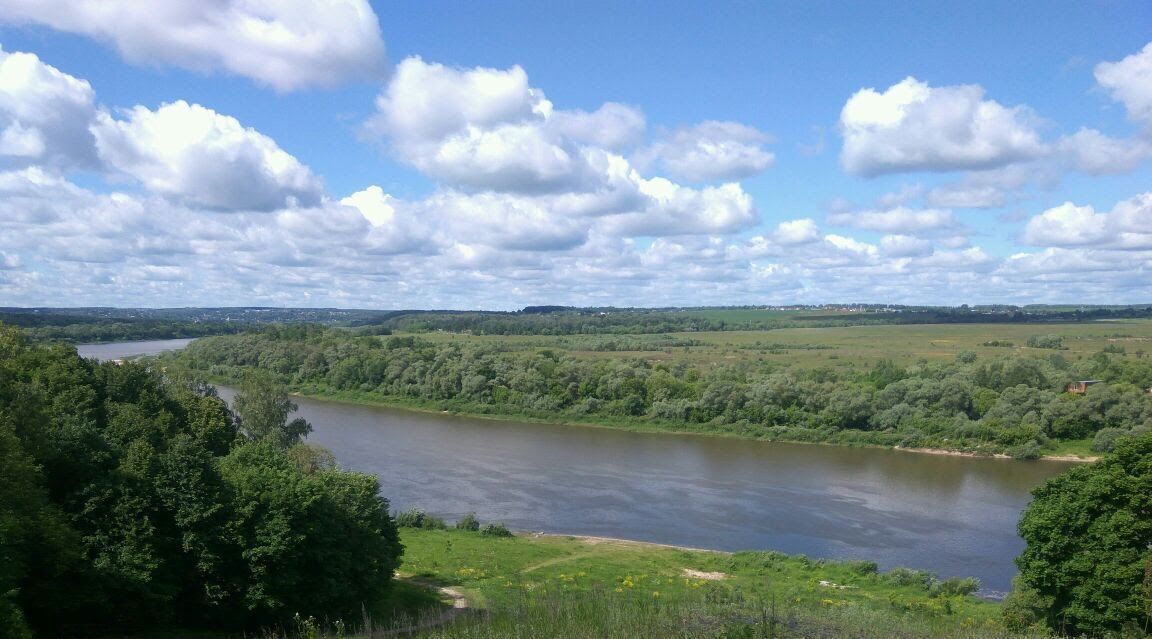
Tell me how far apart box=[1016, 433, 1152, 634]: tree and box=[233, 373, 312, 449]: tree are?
30.1m

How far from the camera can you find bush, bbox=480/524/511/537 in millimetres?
30203

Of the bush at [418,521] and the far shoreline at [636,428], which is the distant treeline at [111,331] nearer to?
the far shoreline at [636,428]

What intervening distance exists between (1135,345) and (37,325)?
5476 inches

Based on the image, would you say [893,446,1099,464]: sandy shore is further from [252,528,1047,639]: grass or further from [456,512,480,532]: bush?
[456,512,480,532]: bush

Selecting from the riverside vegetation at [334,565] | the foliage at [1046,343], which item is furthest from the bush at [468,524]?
the foliage at [1046,343]

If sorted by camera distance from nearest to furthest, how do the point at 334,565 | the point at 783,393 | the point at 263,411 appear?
the point at 334,565 → the point at 263,411 → the point at 783,393

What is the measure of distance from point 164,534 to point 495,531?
15.1 meters

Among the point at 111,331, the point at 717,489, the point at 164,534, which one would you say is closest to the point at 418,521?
the point at 164,534

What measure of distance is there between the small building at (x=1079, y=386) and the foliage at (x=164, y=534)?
53.4m

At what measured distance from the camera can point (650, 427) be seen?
194ft

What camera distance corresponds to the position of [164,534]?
16.8 m

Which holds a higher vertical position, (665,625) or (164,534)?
(164,534)

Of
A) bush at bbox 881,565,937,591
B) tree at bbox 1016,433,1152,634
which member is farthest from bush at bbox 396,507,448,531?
tree at bbox 1016,433,1152,634

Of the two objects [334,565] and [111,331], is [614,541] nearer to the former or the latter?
[334,565]
